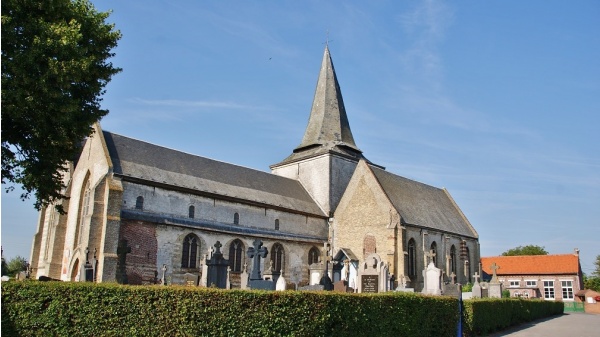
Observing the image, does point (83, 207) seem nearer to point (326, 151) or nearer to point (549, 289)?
point (326, 151)

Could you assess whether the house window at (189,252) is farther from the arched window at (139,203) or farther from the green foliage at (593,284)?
the green foliage at (593,284)

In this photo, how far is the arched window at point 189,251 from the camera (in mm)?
26386

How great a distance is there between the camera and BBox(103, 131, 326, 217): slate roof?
2645cm

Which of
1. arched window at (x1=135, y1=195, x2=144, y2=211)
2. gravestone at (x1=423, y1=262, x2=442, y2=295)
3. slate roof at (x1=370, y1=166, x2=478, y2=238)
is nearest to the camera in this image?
gravestone at (x1=423, y1=262, x2=442, y2=295)

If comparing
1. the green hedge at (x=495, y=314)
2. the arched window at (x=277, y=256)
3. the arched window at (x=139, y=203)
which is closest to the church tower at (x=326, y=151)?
the arched window at (x=277, y=256)

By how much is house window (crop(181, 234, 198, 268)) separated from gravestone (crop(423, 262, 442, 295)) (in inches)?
492

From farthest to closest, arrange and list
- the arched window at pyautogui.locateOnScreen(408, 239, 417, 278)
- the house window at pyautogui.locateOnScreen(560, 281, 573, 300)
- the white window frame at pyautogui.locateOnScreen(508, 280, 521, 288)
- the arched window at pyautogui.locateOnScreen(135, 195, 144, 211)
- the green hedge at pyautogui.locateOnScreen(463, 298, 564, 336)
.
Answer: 1. the white window frame at pyautogui.locateOnScreen(508, 280, 521, 288)
2. the house window at pyautogui.locateOnScreen(560, 281, 573, 300)
3. the arched window at pyautogui.locateOnScreen(408, 239, 417, 278)
4. the arched window at pyautogui.locateOnScreen(135, 195, 144, 211)
5. the green hedge at pyautogui.locateOnScreen(463, 298, 564, 336)

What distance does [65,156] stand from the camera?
16.5 meters

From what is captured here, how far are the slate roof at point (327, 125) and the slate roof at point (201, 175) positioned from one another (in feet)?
13.4

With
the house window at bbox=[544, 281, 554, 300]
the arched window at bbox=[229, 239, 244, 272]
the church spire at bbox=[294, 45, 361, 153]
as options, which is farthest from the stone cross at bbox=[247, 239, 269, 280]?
the house window at bbox=[544, 281, 554, 300]

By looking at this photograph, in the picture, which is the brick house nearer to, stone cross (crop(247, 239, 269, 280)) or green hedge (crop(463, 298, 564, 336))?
green hedge (crop(463, 298, 564, 336))

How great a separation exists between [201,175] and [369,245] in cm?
1172

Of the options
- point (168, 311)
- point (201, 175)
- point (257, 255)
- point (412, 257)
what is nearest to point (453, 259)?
point (412, 257)

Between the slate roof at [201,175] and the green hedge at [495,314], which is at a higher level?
the slate roof at [201,175]
